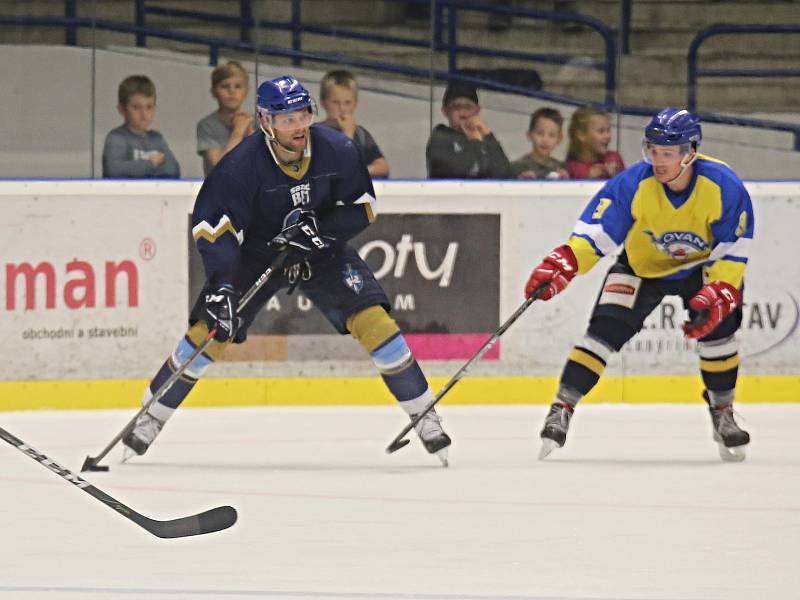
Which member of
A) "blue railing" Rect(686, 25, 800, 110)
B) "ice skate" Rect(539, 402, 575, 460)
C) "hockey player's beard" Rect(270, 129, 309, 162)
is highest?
"blue railing" Rect(686, 25, 800, 110)

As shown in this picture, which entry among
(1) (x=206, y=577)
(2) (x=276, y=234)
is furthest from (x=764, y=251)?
(1) (x=206, y=577)

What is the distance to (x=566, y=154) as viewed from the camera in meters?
7.43

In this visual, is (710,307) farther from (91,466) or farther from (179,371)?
(91,466)

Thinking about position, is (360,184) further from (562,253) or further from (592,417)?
(592,417)

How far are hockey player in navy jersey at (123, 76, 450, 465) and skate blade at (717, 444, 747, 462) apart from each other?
0.84 meters

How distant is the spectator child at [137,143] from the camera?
7027 mm

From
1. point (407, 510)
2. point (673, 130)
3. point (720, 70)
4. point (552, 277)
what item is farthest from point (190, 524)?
point (720, 70)

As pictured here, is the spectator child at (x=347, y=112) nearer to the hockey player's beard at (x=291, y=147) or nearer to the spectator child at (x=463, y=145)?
the spectator child at (x=463, y=145)

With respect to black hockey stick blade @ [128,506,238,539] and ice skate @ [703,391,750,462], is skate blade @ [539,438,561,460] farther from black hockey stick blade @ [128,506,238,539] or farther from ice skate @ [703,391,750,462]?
black hockey stick blade @ [128,506,238,539]

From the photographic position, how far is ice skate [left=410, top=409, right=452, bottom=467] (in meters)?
5.52

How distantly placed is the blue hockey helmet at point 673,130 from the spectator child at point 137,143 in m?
2.24

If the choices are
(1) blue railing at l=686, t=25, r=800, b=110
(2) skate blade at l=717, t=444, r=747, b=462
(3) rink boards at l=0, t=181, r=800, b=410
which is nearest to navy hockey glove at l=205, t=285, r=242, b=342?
(2) skate blade at l=717, t=444, r=747, b=462

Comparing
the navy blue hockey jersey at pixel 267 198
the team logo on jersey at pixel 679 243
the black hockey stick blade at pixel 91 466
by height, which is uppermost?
the navy blue hockey jersey at pixel 267 198

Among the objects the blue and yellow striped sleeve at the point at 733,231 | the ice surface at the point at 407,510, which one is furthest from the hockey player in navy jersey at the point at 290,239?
the blue and yellow striped sleeve at the point at 733,231
